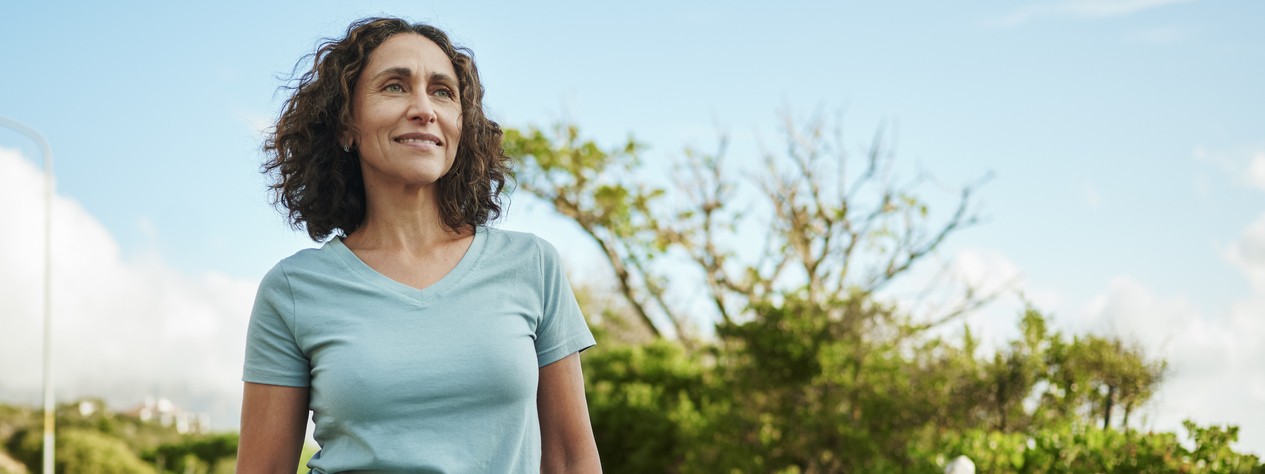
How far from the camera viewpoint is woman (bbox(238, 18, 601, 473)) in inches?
73.2

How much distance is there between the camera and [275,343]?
6.26 feet

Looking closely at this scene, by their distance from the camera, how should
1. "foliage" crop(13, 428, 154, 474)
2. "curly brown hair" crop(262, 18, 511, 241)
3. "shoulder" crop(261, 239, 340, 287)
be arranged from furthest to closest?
1. "foliage" crop(13, 428, 154, 474)
2. "curly brown hair" crop(262, 18, 511, 241)
3. "shoulder" crop(261, 239, 340, 287)

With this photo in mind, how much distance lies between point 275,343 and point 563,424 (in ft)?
1.69

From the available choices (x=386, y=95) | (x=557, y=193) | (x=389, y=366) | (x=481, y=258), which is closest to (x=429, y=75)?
(x=386, y=95)

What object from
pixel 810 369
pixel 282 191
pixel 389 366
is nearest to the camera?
pixel 389 366

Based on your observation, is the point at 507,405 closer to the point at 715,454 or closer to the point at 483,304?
the point at 483,304

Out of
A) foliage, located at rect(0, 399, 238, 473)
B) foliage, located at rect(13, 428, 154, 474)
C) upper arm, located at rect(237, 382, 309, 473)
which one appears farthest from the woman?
foliage, located at rect(13, 428, 154, 474)

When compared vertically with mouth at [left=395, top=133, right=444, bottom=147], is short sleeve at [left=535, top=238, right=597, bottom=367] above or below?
below

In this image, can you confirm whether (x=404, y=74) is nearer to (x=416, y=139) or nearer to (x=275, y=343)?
(x=416, y=139)

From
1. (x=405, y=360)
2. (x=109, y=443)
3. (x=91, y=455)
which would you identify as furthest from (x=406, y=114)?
(x=109, y=443)

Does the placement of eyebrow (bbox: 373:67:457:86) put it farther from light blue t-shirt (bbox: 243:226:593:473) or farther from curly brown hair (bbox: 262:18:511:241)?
light blue t-shirt (bbox: 243:226:593:473)

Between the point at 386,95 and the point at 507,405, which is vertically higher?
the point at 386,95

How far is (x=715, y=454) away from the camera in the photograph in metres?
9.20

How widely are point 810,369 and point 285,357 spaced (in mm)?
7118
